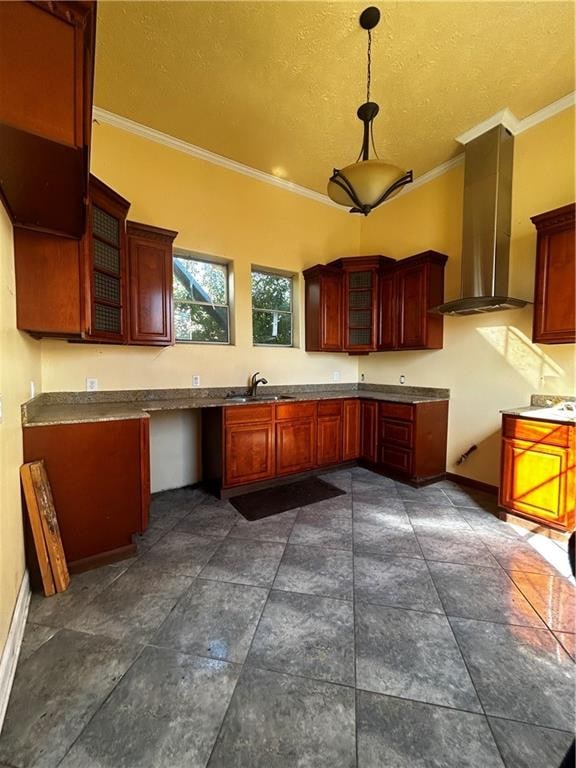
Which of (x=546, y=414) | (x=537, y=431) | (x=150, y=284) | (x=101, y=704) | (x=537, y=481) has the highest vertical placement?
(x=150, y=284)

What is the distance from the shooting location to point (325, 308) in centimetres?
397

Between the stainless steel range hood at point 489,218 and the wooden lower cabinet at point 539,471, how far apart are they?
1.15 m

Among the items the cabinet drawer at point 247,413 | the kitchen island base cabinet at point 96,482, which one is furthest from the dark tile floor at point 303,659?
the cabinet drawer at point 247,413

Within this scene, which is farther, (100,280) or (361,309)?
(361,309)

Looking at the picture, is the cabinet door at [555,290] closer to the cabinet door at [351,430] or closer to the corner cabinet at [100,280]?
the cabinet door at [351,430]

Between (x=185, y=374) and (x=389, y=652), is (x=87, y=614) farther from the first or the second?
(x=185, y=374)

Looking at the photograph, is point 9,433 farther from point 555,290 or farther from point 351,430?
point 555,290

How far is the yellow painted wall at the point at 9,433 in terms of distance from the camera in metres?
1.33

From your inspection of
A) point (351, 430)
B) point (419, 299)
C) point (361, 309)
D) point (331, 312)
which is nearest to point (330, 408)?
point (351, 430)

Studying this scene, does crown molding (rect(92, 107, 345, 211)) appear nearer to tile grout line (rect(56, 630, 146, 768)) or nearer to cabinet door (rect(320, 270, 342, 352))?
cabinet door (rect(320, 270, 342, 352))

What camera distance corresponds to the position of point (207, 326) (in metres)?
3.54

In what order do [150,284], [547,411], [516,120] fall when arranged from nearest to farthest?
1. [547,411]
2. [150,284]
3. [516,120]

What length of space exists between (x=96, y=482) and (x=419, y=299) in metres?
3.52

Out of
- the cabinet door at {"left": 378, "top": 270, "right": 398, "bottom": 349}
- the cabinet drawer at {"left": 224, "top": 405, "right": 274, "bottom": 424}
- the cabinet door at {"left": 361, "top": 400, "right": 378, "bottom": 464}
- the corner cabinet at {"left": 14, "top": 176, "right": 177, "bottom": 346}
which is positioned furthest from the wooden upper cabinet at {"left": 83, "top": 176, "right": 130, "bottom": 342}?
the cabinet door at {"left": 378, "top": 270, "right": 398, "bottom": 349}
